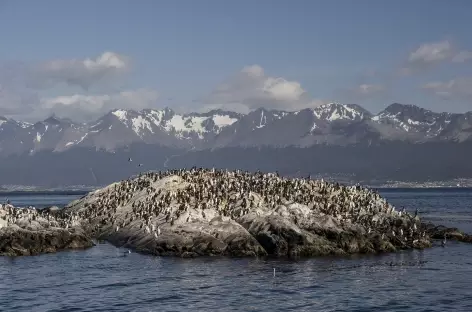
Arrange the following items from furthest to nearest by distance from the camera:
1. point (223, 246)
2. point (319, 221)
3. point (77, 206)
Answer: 1. point (77, 206)
2. point (319, 221)
3. point (223, 246)

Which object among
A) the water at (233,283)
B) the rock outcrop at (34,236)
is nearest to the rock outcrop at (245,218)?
the water at (233,283)

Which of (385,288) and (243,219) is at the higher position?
(243,219)

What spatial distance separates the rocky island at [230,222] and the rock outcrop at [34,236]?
0.13 metres

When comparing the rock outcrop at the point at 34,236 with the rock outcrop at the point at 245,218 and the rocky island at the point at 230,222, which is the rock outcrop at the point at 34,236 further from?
the rock outcrop at the point at 245,218

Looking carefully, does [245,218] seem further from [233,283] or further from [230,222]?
[233,283]

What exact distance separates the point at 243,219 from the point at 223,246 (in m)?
7.89

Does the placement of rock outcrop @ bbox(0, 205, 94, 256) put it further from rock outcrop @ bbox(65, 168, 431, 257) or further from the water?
rock outcrop @ bbox(65, 168, 431, 257)

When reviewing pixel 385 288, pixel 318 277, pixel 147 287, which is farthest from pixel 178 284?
pixel 385 288

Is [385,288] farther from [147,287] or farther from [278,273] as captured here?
[147,287]

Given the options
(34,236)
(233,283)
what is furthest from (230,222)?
(34,236)

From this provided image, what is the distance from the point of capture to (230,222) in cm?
8138

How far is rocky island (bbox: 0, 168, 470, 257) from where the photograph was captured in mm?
78938

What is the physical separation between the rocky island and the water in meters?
3.59

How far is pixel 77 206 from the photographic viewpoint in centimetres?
12062
